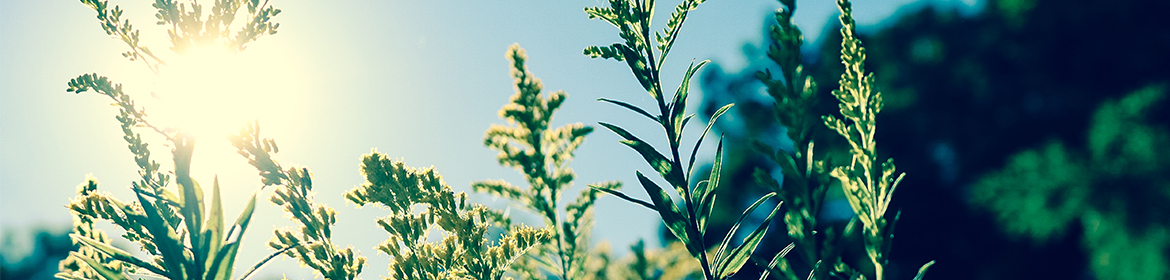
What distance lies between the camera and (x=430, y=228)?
1.80 m

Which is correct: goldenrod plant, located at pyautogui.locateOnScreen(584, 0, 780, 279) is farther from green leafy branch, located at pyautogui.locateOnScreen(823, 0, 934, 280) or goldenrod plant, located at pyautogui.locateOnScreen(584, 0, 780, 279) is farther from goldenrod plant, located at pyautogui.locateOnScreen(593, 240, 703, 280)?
goldenrod plant, located at pyautogui.locateOnScreen(593, 240, 703, 280)

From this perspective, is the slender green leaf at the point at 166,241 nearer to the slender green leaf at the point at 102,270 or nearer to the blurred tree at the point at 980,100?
the slender green leaf at the point at 102,270

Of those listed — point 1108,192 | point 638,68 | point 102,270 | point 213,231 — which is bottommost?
point 102,270

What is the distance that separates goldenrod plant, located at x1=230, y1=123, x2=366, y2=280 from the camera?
1.50 meters

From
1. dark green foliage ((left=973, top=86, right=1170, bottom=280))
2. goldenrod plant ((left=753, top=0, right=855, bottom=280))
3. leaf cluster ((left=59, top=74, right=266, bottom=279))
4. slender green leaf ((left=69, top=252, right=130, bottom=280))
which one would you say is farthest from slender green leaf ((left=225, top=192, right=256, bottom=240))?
dark green foliage ((left=973, top=86, right=1170, bottom=280))

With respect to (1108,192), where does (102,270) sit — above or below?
below

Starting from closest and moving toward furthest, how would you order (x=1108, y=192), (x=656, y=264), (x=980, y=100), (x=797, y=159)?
(x=797, y=159), (x=656, y=264), (x=1108, y=192), (x=980, y=100)

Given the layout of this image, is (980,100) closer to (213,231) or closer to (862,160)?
(862,160)

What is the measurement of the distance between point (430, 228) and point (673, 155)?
1.00 meters

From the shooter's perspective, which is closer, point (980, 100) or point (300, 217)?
point (300, 217)

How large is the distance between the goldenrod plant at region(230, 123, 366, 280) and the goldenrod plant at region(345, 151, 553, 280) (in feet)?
0.47

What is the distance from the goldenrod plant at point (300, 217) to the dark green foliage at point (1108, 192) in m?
15.7

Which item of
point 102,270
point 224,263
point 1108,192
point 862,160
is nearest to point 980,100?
point 1108,192

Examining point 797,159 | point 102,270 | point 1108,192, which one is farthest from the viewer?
point 1108,192
